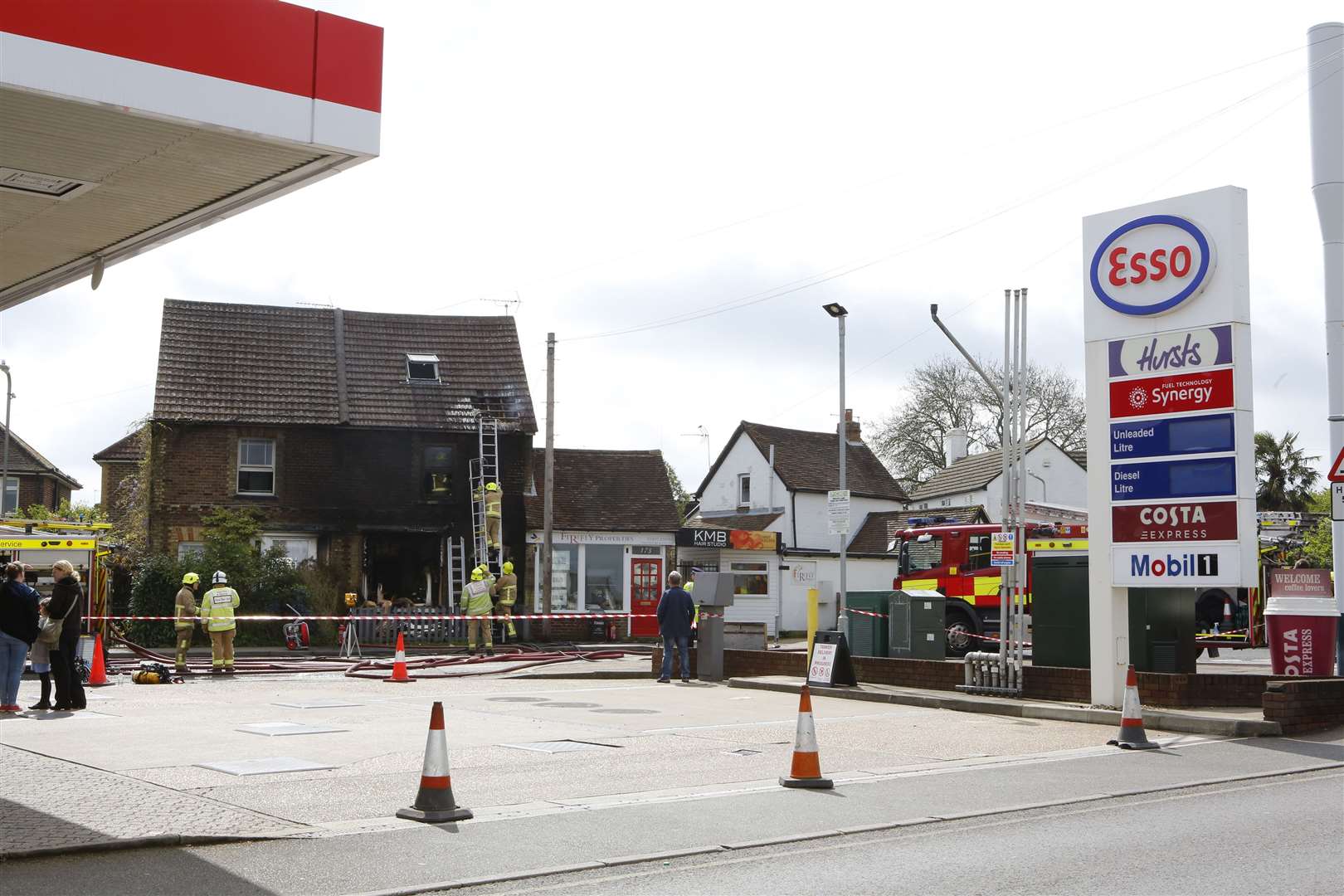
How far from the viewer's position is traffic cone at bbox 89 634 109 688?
65.9 feet

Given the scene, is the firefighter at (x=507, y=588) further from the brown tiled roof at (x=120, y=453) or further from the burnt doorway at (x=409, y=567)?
the brown tiled roof at (x=120, y=453)

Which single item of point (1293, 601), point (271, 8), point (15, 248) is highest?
point (271, 8)

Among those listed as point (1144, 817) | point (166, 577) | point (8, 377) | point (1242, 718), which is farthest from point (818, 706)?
point (8, 377)

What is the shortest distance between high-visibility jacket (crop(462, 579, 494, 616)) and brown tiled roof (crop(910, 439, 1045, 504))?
23.9 meters

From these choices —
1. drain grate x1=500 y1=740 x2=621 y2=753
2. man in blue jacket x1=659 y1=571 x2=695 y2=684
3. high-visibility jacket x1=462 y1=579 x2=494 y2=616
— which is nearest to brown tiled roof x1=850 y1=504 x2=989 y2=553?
high-visibility jacket x1=462 y1=579 x2=494 y2=616

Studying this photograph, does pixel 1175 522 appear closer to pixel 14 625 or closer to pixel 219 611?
pixel 14 625

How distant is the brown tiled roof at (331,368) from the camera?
3606 centimetres

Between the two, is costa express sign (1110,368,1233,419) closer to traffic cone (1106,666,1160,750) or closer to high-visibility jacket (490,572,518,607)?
traffic cone (1106,666,1160,750)

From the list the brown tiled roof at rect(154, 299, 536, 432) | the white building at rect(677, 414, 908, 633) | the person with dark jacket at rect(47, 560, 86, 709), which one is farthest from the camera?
the white building at rect(677, 414, 908, 633)

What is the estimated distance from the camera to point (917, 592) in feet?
66.4

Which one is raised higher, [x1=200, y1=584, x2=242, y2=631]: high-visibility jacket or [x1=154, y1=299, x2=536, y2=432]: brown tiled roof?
[x1=154, y1=299, x2=536, y2=432]: brown tiled roof

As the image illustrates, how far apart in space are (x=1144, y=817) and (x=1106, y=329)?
8153 mm

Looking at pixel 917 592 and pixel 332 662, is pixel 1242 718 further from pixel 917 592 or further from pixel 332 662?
pixel 332 662

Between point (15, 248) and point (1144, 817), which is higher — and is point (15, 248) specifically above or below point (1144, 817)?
above
